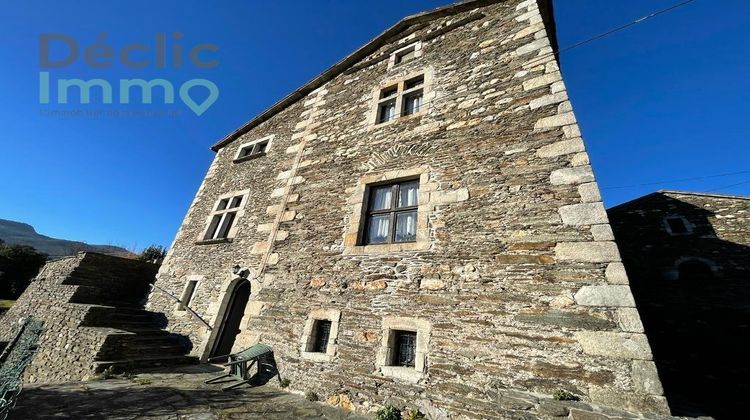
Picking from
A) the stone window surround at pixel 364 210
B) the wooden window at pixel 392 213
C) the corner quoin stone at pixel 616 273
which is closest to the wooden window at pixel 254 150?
the stone window surround at pixel 364 210

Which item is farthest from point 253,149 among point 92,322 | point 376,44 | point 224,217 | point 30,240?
point 30,240

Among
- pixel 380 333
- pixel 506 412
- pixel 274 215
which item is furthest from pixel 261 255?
pixel 506 412

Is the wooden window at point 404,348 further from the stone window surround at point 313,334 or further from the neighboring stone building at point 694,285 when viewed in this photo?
the neighboring stone building at point 694,285

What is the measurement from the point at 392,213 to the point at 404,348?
2.24m

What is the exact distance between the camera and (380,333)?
4.12 metres

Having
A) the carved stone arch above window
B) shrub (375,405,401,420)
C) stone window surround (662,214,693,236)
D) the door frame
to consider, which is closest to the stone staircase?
the door frame

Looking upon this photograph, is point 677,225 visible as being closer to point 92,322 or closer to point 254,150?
point 254,150

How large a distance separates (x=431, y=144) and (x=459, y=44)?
3011mm

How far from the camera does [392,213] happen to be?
17.1 feet

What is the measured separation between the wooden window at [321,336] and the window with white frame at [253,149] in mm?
6338

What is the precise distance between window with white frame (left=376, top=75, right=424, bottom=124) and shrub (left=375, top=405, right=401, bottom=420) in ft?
17.7

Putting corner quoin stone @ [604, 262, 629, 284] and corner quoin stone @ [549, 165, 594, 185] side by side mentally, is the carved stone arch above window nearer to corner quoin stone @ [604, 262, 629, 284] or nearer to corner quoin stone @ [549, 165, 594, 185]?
corner quoin stone @ [549, 165, 594, 185]

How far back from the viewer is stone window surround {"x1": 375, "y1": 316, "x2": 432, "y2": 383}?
363 centimetres

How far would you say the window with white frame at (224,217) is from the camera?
27.3 feet
